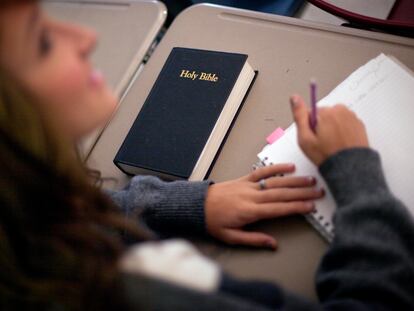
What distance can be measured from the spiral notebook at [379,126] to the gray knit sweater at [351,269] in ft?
0.12

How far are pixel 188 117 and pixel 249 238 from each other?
262 mm

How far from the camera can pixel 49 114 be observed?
44 cm

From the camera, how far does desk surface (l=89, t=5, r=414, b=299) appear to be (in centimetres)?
62

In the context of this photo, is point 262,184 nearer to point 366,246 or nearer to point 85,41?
point 366,246

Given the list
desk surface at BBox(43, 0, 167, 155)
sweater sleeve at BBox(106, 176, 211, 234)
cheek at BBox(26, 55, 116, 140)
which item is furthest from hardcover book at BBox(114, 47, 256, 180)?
cheek at BBox(26, 55, 116, 140)

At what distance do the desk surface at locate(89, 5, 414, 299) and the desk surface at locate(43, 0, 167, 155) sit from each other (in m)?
0.03

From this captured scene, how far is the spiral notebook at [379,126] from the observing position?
0.61m

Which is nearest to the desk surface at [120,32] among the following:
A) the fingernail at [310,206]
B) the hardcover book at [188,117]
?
the hardcover book at [188,117]

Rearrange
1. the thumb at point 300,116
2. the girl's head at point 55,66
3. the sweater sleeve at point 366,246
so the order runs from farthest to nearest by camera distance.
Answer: the thumb at point 300,116, the sweater sleeve at point 366,246, the girl's head at point 55,66

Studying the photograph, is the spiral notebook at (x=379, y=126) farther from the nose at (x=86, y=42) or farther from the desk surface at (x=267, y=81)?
the nose at (x=86, y=42)

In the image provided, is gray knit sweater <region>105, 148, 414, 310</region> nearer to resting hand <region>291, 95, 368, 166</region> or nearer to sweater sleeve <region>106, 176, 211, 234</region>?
resting hand <region>291, 95, 368, 166</region>

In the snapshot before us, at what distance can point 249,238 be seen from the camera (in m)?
0.62

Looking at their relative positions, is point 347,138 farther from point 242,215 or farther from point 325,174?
point 242,215

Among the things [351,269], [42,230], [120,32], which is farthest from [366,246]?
[120,32]
